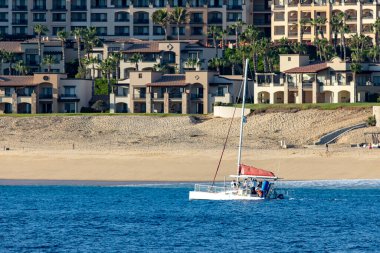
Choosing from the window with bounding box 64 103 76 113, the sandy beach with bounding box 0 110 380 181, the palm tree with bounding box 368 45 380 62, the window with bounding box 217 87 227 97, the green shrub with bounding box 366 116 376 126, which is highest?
the palm tree with bounding box 368 45 380 62

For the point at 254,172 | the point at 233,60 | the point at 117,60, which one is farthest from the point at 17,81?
the point at 254,172

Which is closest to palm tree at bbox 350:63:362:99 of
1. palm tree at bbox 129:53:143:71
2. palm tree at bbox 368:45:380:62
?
palm tree at bbox 368:45:380:62

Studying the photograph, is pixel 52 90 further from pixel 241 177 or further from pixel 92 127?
pixel 241 177

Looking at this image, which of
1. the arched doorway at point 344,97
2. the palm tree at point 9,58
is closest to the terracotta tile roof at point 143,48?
the palm tree at point 9,58

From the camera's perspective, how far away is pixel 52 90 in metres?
170

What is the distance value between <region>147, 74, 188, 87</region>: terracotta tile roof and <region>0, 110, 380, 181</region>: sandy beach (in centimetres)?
1329

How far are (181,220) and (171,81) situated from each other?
70.4 m

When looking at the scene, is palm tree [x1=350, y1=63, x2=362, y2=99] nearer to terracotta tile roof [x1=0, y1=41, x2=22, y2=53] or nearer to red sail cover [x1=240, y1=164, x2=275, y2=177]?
terracotta tile roof [x1=0, y1=41, x2=22, y2=53]

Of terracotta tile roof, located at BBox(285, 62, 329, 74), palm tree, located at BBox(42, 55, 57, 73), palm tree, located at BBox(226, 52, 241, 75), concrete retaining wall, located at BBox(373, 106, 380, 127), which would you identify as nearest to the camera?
concrete retaining wall, located at BBox(373, 106, 380, 127)

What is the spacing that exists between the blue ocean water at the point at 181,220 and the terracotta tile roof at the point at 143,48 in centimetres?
6396

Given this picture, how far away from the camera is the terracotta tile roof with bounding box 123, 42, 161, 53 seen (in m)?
182

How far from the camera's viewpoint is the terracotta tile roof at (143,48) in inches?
7175

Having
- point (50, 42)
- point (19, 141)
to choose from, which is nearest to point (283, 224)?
point (19, 141)

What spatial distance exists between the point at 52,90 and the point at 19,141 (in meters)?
27.4
